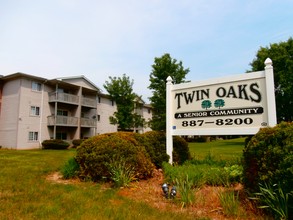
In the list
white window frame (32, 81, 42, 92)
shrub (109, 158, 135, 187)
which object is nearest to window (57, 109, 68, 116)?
white window frame (32, 81, 42, 92)

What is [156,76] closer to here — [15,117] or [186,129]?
[15,117]

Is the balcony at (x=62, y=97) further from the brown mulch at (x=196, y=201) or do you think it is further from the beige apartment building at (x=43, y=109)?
the brown mulch at (x=196, y=201)

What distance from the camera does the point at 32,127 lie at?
83.1ft

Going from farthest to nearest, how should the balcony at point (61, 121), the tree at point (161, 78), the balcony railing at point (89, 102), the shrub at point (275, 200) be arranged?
the balcony railing at point (89, 102), the balcony at point (61, 121), the tree at point (161, 78), the shrub at point (275, 200)

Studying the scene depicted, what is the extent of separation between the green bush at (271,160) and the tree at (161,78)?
1942 centimetres

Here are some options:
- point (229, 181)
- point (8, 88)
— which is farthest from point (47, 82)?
point (229, 181)

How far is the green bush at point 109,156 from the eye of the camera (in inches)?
256

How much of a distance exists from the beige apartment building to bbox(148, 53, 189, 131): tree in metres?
5.48

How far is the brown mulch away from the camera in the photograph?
4027 millimetres

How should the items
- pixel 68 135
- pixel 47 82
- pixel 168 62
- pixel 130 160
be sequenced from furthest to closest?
pixel 68 135 < pixel 47 82 < pixel 168 62 < pixel 130 160

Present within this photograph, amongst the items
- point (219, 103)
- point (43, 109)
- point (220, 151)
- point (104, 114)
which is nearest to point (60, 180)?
point (219, 103)

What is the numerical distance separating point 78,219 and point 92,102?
2886 centimetres

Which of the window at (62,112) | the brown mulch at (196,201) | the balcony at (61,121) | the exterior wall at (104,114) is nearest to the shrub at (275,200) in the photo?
the brown mulch at (196,201)

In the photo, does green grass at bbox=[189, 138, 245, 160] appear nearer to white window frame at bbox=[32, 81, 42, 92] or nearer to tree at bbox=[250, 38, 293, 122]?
tree at bbox=[250, 38, 293, 122]
